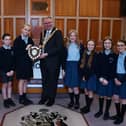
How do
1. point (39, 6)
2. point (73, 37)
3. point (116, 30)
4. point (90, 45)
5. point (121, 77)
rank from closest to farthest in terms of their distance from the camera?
point (121, 77)
point (90, 45)
point (73, 37)
point (39, 6)
point (116, 30)

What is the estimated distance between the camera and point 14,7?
15.0ft

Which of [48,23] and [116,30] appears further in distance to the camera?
[116,30]

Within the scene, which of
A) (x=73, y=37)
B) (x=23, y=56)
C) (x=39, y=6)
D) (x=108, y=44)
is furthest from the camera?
(x=39, y=6)

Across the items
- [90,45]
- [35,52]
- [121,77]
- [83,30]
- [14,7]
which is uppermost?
[14,7]

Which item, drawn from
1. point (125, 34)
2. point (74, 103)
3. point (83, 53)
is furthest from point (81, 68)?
point (125, 34)

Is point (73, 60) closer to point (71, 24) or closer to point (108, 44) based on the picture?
point (108, 44)

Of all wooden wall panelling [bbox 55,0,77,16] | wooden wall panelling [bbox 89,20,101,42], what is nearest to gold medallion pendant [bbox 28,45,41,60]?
wooden wall panelling [bbox 55,0,77,16]

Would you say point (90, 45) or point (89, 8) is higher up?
point (89, 8)

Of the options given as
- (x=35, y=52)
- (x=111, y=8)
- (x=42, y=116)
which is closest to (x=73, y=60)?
(x=35, y=52)

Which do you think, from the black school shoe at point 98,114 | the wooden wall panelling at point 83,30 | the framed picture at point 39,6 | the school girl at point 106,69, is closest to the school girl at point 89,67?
the school girl at point 106,69

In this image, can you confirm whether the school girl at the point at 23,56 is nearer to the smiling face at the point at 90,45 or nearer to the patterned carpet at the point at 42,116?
the patterned carpet at the point at 42,116

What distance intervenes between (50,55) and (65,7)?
1.19 meters

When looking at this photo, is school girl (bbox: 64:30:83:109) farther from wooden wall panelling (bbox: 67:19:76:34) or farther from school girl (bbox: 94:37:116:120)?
wooden wall panelling (bbox: 67:19:76:34)

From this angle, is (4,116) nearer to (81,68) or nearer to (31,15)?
(81,68)
